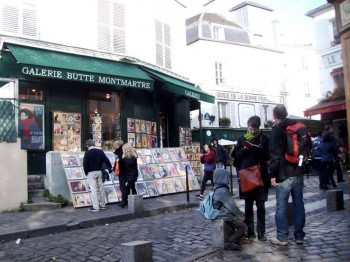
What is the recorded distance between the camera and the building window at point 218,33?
→ 2906 cm

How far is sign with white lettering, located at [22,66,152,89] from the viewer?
10.3m

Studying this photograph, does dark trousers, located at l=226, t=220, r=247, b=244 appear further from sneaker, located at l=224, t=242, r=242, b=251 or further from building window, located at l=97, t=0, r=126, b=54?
building window, located at l=97, t=0, r=126, b=54

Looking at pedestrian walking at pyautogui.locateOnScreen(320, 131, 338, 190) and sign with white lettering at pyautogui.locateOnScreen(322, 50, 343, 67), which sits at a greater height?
sign with white lettering at pyautogui.locateOnScreen(322, 50, 343, 67)

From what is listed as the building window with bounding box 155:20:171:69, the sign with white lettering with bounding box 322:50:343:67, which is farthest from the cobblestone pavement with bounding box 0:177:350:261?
the sign with white lettering with bounding box 322:50:343:67

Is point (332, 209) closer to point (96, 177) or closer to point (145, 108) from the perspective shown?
point (96, 177)

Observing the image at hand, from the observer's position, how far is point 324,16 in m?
23.5

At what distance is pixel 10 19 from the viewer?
11648mm

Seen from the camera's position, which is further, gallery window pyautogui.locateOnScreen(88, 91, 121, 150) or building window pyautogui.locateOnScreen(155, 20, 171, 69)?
building window pyautogui.locateOnScreen(155, 20, 171, 69)

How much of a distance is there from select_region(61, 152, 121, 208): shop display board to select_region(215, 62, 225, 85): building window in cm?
1792

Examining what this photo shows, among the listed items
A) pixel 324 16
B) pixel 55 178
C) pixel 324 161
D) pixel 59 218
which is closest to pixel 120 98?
pixel 55 178

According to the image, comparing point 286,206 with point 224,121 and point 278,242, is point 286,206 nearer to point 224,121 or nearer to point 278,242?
point 278,242

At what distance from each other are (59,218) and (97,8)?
812 centimetres

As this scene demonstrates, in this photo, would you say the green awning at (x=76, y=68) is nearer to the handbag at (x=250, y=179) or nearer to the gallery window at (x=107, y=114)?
the gallery window at (x=107, y=114)

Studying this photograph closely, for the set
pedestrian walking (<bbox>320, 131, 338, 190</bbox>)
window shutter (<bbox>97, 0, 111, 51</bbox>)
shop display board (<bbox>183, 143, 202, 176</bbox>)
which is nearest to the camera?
pedestrian walking (<bbox>320, 131, 338, 190</bbox>)
